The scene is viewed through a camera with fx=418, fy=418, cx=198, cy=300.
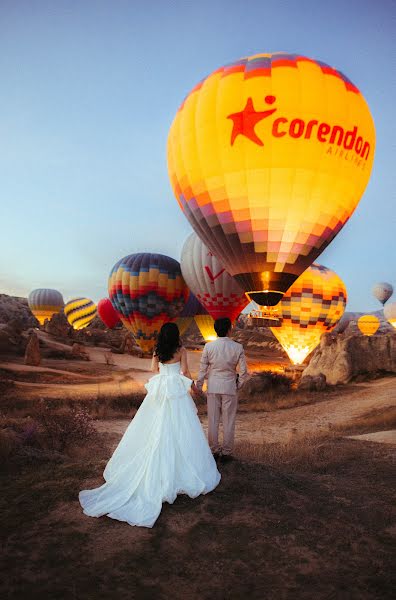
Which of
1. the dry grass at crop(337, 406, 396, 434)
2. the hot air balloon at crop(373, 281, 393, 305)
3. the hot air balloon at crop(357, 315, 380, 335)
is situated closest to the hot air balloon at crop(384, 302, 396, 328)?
the hot air balloon at crop(357, 315, 380, 335)

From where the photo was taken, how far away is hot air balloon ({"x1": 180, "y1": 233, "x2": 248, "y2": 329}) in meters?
22.9

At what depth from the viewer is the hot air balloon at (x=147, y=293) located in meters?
28.3

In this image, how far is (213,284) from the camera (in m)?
23.1

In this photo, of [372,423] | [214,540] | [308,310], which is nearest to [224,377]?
[214,540]

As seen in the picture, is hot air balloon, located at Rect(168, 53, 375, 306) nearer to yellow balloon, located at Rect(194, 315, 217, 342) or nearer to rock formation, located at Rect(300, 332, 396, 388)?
rock formation, located at Rect(300, 332, 396, 388)

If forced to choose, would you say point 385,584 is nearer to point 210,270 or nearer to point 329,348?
point 329,348

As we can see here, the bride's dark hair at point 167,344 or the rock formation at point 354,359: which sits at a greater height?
the bride's dark hair at point 167,344

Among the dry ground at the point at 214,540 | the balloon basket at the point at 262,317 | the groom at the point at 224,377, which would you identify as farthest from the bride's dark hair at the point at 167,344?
the balloon basket at the point at 262,317

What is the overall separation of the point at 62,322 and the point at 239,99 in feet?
102

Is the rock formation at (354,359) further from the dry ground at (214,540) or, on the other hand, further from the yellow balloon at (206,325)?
the dry ground at (214,540)

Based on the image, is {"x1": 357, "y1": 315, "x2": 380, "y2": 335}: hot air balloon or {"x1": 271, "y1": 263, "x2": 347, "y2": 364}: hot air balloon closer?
{"x1": 271, "y1": 263, "x2": 347, "y2": 364}: hot air balloon

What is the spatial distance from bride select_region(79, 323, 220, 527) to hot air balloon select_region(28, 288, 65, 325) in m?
60.3

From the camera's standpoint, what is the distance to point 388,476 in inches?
229

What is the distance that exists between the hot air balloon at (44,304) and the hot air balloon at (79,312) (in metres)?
2.68
